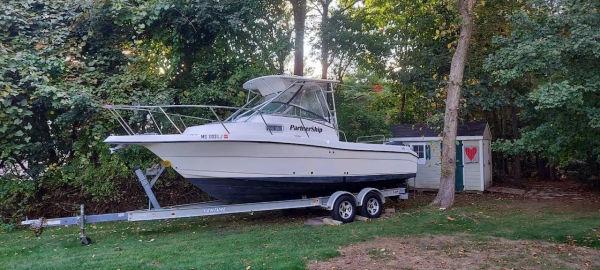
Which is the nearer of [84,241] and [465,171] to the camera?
[84,241]

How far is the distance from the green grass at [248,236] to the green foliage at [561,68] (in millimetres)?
1569

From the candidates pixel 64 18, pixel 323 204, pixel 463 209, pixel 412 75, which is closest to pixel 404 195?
pixel 463 209

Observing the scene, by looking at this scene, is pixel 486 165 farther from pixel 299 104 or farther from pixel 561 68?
pixel 299 104

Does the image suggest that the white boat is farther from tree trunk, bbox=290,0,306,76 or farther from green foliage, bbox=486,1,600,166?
tree trunk, bbox=290,0,306,76

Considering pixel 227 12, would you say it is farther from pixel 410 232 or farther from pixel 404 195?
pixel 410 232

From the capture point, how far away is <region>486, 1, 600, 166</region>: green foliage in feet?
23.4

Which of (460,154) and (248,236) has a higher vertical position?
(460,154)

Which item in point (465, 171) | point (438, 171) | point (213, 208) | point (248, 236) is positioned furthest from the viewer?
point (438, 171)

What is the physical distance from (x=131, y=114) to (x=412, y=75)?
7.91 metres

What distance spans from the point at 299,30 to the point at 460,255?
28.2 ft

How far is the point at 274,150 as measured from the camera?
8.20 m

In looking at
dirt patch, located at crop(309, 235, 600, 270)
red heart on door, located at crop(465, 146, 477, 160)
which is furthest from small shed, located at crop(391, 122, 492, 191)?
dirt patch, located at crop(309, 235, 600, 270)

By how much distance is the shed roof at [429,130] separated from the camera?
14.3 m

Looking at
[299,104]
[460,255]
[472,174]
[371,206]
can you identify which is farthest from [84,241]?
[472,174]
